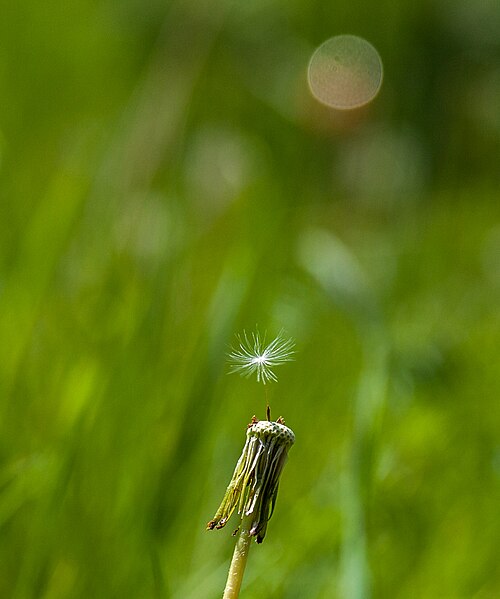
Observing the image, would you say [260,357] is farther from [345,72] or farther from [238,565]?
→ [345,72]

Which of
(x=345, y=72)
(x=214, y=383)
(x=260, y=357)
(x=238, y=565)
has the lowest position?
(x=238, y=565)

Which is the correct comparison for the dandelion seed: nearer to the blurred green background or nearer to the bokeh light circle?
the blurred green background

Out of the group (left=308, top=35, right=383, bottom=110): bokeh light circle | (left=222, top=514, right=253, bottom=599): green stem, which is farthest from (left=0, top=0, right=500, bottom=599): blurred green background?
(left=308, top=35, right=383, bottom=110): bokeh light circle

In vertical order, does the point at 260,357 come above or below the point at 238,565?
above

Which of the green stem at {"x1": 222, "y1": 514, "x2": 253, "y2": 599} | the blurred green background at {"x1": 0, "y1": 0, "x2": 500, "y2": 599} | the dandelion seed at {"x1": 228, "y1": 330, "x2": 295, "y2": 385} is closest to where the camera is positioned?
the green stem at {"x1": 222, "y1": 514, "x2": 253, "y2": 599}

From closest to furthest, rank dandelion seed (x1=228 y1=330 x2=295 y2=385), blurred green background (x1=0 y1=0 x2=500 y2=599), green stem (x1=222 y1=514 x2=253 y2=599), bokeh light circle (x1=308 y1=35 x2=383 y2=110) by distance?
green stem (x1=222 y1=514 x2=253 y2=599) < dandelion seed (x1=228 y1=330 x2=295 y2=385) < blurred green background (x1=0 y1=0 x2=500 y2=599) < bokeh light circle (x1=308 y1=35 x2=383 y2=110)

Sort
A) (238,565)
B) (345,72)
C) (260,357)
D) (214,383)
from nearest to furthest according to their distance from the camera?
(238,565) → (260,357) → (214,383) → (345,72)

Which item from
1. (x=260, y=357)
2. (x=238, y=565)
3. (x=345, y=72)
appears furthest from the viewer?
(x=345, y=72)

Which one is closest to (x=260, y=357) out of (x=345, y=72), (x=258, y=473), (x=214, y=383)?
(x=258, y=473)
